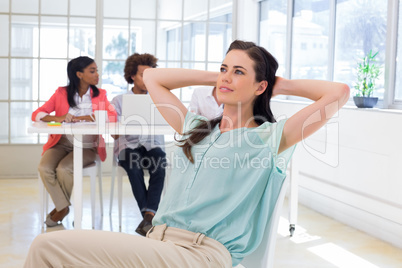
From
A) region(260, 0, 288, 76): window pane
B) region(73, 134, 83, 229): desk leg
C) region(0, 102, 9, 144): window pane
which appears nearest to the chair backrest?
region(73, 134, 83, 229): desk leg

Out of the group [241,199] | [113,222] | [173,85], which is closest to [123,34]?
[113,222]

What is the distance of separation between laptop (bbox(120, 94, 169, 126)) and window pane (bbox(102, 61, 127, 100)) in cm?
242

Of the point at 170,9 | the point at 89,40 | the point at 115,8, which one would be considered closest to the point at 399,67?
the point at 170,9

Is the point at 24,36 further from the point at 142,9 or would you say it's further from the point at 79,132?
the point at 79,132

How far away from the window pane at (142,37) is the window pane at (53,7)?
0.71 metres

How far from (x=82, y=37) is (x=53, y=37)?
294 millimetres

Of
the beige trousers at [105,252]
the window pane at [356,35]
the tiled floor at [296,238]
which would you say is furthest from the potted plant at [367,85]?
the beige trousers at [105,252]

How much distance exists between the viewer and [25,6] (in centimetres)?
561

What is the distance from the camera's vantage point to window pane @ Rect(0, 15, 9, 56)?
5570 millimetres

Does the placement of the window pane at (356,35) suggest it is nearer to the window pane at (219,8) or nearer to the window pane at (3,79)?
the window pane at (219,8)

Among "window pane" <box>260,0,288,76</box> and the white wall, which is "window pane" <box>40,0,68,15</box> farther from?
the white wall

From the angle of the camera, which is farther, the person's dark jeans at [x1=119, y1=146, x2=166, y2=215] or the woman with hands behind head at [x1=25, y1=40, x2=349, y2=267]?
the person's dark jeans at [x1=119, y1=146, x2=166, y2=215]

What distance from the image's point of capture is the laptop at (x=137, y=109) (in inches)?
138

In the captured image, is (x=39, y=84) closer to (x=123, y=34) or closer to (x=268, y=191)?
(x=123, y=34)
